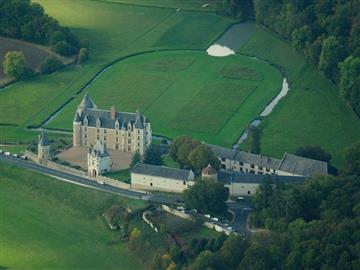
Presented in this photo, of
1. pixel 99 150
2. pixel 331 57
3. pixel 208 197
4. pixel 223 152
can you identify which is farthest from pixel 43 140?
pixel 331 57

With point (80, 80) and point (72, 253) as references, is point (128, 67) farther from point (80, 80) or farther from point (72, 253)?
point (72, 253)

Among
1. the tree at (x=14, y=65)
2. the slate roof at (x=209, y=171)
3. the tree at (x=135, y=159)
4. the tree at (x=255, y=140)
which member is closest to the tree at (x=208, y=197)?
the slate roof at (x=209, y=171)

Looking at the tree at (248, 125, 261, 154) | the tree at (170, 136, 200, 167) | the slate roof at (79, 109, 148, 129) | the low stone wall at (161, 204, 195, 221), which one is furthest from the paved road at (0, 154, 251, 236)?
the tree at (248, 125, 261, 154)

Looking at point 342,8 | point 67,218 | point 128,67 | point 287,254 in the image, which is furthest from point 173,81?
point 287,254

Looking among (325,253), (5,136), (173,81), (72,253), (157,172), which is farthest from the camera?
(173,81)

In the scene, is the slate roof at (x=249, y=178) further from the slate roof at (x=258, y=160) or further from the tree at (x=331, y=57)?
the tree at (x=331, y=57)
